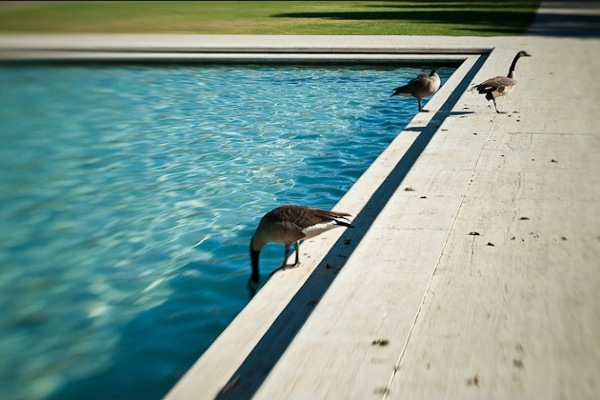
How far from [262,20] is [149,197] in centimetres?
1718

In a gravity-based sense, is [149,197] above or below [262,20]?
above

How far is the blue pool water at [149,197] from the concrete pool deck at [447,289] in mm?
805

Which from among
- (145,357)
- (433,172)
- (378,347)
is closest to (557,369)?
(378,347)

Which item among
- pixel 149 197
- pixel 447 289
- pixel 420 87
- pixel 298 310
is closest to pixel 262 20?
pixel 420 87

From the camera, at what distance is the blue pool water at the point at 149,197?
4.64 metres

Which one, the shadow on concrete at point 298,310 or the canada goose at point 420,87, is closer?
the shadow on concrete at point 298,310

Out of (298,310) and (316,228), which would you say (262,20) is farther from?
(298,310)

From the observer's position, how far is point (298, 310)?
405 cm

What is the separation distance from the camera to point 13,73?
16609 millimetres

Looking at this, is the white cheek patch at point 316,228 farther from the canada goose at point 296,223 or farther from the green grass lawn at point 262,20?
the green grass lawn at point 262,20

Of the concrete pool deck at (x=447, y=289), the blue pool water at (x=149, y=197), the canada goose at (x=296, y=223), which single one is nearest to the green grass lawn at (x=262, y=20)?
the blue pool water at (x=149, y=197)

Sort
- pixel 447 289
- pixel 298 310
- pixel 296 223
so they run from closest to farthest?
1. pixel 447 289
2. pixel 298 310
3. pixel 296 223

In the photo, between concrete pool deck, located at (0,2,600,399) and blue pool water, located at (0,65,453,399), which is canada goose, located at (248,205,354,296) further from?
blue pool water, located at (0,65,453,399)

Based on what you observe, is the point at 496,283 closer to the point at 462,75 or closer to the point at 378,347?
the point at 378,347
